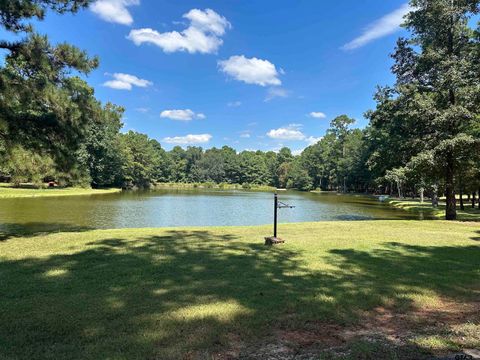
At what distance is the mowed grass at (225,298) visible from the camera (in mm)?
3662

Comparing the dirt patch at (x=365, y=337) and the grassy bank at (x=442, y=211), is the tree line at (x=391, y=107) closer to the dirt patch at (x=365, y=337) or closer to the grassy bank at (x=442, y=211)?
the grassy bank at (x=442, y=211)

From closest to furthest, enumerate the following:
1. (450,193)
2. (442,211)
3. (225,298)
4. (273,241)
Result: 1. (225,298)
2. (273,241)
3. (450,193)
4. (442,211)

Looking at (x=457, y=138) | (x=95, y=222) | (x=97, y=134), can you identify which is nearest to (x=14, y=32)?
(x=95, y=222)

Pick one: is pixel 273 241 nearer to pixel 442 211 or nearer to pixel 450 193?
pixel 450 193

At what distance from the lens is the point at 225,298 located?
16.6 feet

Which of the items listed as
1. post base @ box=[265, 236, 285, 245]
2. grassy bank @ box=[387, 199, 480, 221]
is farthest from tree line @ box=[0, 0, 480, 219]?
post base @ box=[265, 236, 285, 245]

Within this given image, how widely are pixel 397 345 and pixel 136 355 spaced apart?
251 centimetres

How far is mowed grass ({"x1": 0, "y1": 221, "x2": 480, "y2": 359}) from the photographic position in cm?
366

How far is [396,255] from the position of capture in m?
8.50

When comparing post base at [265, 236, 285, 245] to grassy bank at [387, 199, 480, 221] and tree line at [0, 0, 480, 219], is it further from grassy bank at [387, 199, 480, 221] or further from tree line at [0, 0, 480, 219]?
grassy bank at [387, 199, 480, 221]

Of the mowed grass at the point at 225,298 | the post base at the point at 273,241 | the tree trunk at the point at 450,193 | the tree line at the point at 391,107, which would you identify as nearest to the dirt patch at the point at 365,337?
the mowed grass at the point at 225,298

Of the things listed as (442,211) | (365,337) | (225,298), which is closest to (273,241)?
(225,298)

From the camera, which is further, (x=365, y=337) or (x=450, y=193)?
(x=450, y=193)

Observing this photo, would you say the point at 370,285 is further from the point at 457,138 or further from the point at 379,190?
the point at 379,190
